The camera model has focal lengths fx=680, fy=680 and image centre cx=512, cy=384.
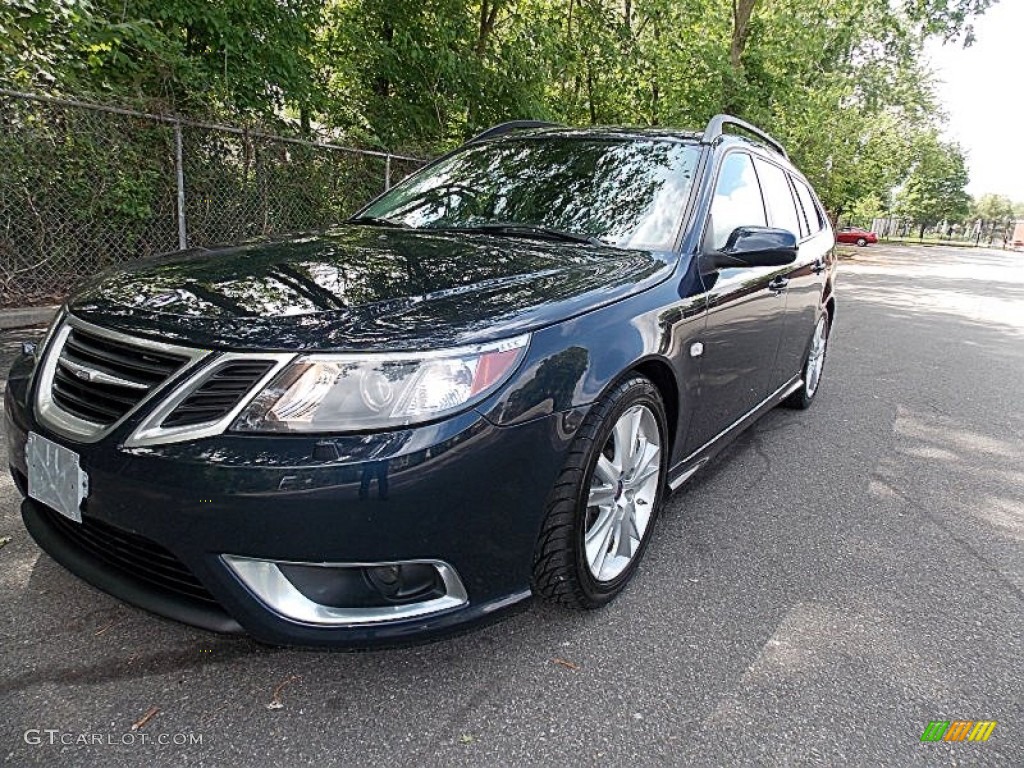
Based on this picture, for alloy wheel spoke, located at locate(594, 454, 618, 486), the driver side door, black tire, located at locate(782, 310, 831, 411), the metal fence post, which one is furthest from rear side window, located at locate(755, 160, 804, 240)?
the metal fence post

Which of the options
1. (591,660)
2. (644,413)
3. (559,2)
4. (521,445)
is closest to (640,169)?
(644,413)

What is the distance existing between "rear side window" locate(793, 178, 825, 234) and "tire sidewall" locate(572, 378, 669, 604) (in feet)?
8.88

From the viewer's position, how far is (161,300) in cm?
183

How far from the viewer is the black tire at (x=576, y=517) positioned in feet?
6.19

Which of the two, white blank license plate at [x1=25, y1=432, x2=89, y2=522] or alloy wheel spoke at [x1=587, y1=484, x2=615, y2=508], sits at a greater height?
white blank license plate at [x1=25, y1=432, x2=89, y2=522]

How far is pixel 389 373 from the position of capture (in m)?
1.58

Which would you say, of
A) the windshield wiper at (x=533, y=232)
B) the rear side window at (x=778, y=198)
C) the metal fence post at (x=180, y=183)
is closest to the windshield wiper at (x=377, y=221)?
the windshield wiper at (x=533, y=232)

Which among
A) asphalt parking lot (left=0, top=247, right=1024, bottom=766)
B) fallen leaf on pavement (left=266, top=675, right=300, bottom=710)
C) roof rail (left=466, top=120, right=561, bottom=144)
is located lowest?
fallen leaf on pavement (left=266, top=675, right=300, bottom=710)

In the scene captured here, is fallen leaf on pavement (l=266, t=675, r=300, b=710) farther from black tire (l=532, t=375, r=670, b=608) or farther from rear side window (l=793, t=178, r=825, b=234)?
rear side window (l=793, t=178, r=825, b=234)

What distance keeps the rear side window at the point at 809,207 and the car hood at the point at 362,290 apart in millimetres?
2436

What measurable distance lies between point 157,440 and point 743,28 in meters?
15.6

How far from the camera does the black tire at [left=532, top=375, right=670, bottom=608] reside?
6.19 ft

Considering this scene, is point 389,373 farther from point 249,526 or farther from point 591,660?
point 591,660

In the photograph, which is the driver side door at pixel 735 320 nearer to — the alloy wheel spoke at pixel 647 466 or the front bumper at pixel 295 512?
the alloy wheel spoke at pixel 647 466
